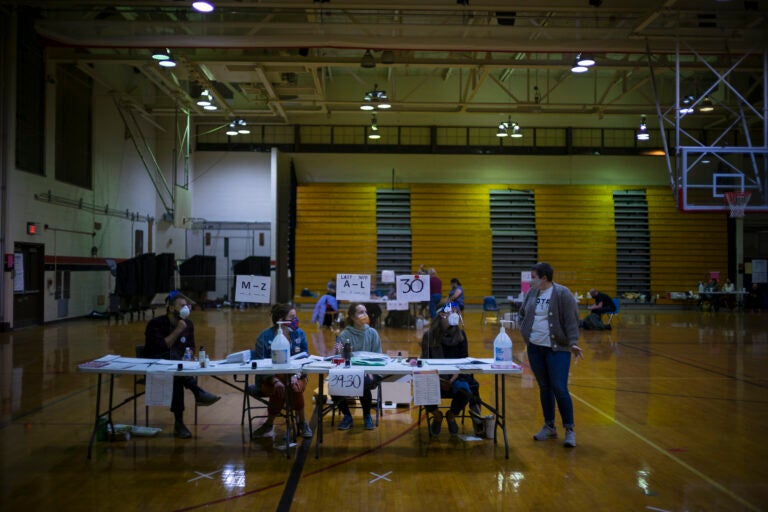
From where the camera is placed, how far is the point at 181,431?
564 cm

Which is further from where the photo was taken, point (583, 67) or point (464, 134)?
point (464, 134)

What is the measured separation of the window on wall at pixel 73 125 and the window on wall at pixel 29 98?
85cm

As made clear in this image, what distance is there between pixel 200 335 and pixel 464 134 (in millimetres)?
14344

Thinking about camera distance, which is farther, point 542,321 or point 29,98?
point 29,98

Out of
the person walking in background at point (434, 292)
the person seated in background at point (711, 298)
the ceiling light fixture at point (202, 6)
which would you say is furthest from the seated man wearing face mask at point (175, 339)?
the person seated in background at point (711, 298)

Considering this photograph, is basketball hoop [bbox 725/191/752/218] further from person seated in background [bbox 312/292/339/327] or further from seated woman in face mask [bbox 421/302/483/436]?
person seated in background [bbox 312/292/339/327]

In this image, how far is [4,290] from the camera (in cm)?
1371

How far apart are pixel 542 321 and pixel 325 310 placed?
10.2m

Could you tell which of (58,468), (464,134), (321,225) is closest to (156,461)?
(58,468)

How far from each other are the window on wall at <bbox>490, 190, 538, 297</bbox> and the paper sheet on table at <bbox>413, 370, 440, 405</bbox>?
18544 mm

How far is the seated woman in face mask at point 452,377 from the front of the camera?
571cm

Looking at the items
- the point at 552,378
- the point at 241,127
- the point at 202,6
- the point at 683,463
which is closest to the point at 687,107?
the point at 202,6

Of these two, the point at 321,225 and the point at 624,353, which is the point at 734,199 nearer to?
the point at 624,353

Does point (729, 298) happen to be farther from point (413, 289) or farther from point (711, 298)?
point (413, 289)
